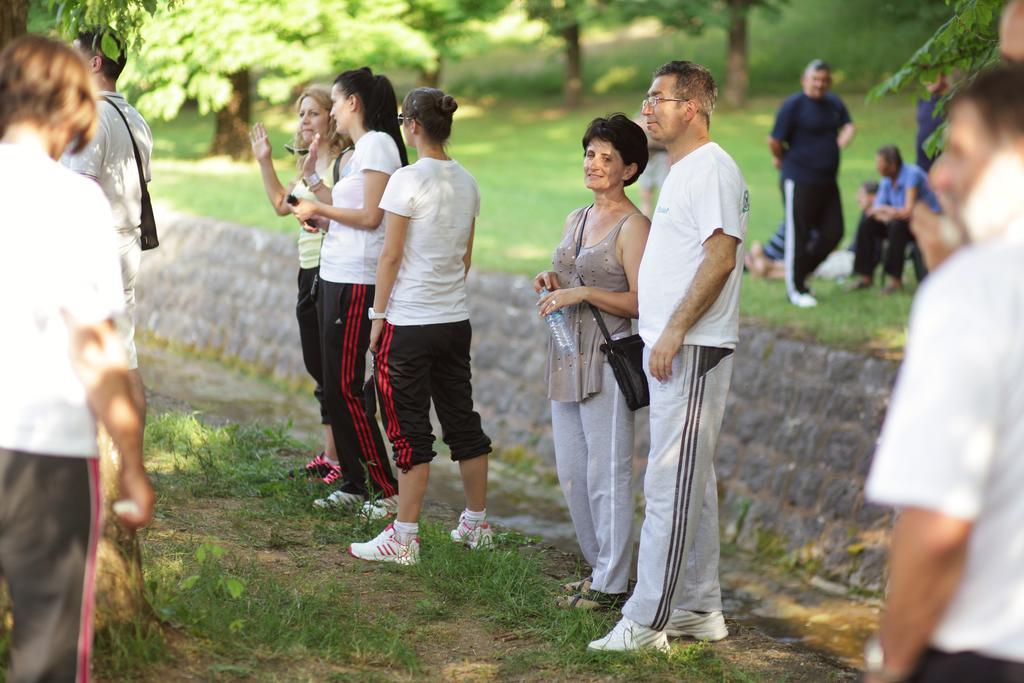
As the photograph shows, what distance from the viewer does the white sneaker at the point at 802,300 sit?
9406mm

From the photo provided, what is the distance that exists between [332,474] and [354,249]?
138 cm

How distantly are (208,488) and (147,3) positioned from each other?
251 cm

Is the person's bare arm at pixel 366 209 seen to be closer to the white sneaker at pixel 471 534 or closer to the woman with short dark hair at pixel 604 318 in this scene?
the woman with short dark hair at pixel 604 318

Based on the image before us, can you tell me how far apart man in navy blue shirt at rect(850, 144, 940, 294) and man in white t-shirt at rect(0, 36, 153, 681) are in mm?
8402

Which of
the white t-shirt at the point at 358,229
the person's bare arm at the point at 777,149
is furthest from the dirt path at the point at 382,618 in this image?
the person's bare arm at the point at 777,149

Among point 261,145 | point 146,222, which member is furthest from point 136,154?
point 261,145

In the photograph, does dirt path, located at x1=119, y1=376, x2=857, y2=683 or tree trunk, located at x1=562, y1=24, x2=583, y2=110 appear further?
tree trunk, located at x1=562, y1=24, x2=583, y2=110

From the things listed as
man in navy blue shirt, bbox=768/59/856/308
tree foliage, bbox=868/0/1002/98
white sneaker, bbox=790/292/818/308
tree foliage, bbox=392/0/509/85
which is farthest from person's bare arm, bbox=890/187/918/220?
tree foliage, bbox=392/0/509/85

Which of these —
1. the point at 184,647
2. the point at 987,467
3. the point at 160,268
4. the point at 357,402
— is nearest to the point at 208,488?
the point at 357,402

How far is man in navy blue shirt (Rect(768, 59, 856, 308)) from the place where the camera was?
9812 mm

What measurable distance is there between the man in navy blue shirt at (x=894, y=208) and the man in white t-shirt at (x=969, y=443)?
829 cm

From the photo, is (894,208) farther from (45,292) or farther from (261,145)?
(45,292)

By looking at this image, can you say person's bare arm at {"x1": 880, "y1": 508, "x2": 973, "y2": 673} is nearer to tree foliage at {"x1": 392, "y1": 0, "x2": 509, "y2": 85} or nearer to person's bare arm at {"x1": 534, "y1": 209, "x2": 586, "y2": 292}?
person's bare arm at {"x1": 534, "y1": 209, "x2": 586, "y2": 292}

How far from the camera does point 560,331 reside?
5031mm
